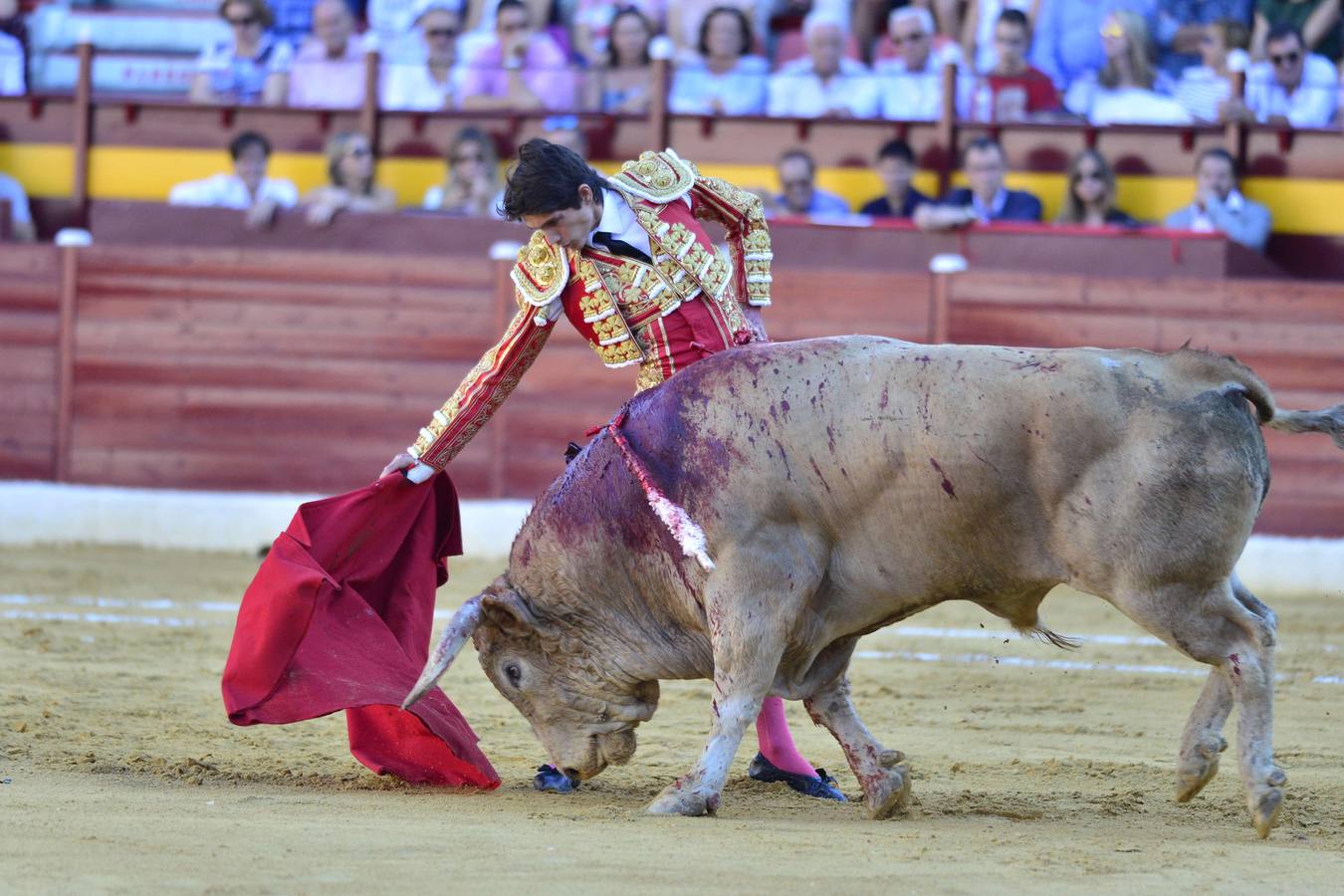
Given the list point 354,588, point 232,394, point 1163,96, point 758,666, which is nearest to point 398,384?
point 232,394

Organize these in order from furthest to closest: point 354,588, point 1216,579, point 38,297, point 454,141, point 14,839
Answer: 1. point 38,297
2. point 454,141
3. point 354,588
4. point 1216,579
5. point 14,839

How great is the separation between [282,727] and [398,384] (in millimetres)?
4063

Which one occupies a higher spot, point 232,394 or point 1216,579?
point 1216,579

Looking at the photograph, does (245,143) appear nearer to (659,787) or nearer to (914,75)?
(914,75)

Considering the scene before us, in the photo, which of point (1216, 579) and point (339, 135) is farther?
point (339, 135)

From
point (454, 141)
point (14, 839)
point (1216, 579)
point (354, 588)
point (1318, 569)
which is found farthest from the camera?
point (454, 141)

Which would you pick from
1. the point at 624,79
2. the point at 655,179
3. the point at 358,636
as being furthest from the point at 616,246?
the point at 624,79

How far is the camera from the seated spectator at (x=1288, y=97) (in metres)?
7.85

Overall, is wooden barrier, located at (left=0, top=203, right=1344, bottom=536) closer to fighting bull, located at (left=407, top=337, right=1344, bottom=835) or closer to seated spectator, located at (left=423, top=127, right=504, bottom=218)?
seated spectator, located at (left=423, top=127, right=504, bottom=218)

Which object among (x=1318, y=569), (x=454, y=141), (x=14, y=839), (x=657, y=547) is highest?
(x=454, y=141)

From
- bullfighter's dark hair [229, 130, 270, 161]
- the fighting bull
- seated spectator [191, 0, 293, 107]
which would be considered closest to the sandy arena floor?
the fighting bull

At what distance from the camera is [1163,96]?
809 cm

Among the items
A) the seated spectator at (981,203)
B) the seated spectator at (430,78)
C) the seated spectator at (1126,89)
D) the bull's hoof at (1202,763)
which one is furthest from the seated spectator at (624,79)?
the bull's hoof at (1202,763)

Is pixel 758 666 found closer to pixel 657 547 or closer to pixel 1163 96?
pixel 657 547
